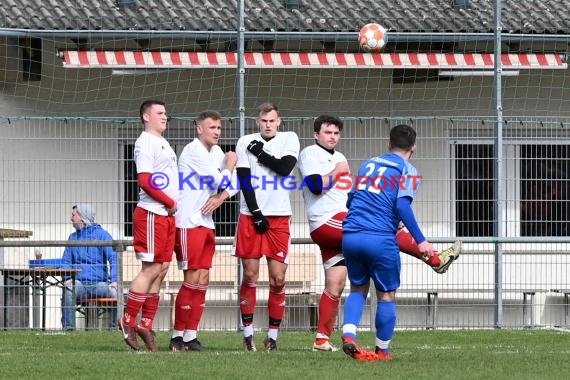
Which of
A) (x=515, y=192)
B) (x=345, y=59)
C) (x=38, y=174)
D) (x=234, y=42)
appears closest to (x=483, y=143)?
(x=515, y=192)

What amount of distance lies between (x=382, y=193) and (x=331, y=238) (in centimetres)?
139

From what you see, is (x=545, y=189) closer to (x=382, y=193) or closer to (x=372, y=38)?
(x=372, y=38)

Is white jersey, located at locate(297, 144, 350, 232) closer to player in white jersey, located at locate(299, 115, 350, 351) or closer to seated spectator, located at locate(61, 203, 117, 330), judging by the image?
player in white jersey, located at locate(299, 115, 350, 351)

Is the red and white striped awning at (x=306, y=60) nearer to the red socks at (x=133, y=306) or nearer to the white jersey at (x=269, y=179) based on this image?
the white jersey at (x=269, y=179)

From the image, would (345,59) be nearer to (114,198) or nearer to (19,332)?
(114,198)

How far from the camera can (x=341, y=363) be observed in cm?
1057

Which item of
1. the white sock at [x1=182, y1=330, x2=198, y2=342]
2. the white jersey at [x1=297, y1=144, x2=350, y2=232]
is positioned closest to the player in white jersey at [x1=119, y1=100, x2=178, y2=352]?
the white sock at [x1=182, y1=330, x2=198, y2=342]

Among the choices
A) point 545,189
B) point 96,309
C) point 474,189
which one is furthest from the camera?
point 545,189

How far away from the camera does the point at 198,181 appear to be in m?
12.6

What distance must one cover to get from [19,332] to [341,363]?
5.37m

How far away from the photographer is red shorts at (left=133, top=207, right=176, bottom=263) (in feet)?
39.6

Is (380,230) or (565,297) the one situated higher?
(380,230)

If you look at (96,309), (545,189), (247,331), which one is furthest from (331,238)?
(545,189)

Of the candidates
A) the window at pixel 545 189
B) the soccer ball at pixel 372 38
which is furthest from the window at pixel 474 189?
the soccer ball at pixel 372 38
